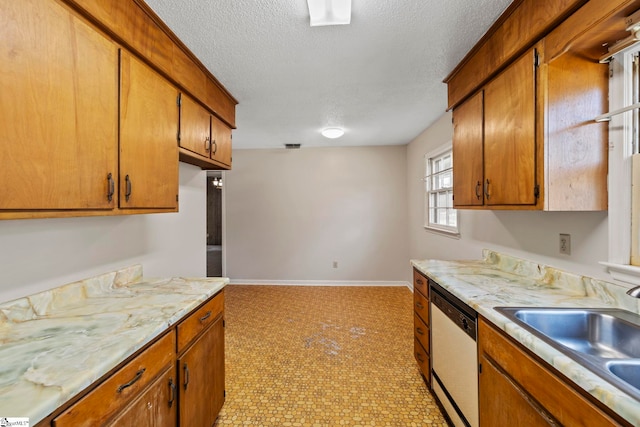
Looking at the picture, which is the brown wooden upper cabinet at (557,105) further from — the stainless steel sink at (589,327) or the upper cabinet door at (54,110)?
the upper cabinet door at (54,110)

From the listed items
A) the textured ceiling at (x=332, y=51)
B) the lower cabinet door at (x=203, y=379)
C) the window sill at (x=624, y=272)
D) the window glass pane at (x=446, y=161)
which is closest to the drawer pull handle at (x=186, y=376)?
the lower cabinet door at (x=203, y=379)

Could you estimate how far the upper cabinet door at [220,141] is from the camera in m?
2.15

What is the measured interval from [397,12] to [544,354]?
1699mm

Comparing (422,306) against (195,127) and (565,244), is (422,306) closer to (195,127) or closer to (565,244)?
(565,244)

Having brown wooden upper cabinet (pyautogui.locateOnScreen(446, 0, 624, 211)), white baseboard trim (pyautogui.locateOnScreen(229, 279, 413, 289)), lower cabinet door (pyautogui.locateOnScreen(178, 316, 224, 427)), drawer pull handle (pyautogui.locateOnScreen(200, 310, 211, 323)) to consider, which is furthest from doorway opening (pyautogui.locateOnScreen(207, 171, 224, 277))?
brown wooden upper cabinet (pyautogui.locateOnScreen(446, 0, 624, 211))

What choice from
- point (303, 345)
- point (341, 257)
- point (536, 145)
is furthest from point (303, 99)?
point (341, 257)

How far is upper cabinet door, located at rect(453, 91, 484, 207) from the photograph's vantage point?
174 centimetres

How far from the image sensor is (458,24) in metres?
1.50

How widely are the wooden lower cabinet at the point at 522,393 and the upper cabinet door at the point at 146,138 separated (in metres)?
1.88

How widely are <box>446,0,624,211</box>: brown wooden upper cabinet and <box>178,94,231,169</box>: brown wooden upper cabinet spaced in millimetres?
2014

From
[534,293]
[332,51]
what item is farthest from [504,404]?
[332,51]

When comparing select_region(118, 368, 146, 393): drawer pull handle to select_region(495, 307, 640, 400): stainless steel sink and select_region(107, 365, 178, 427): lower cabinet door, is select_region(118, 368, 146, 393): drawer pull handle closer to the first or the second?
select_region(107, 365, 178, 427): lower cabinet door

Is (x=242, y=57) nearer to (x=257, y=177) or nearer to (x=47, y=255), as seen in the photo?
(x=47, y=255)

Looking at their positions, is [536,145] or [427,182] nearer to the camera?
[536,145]
